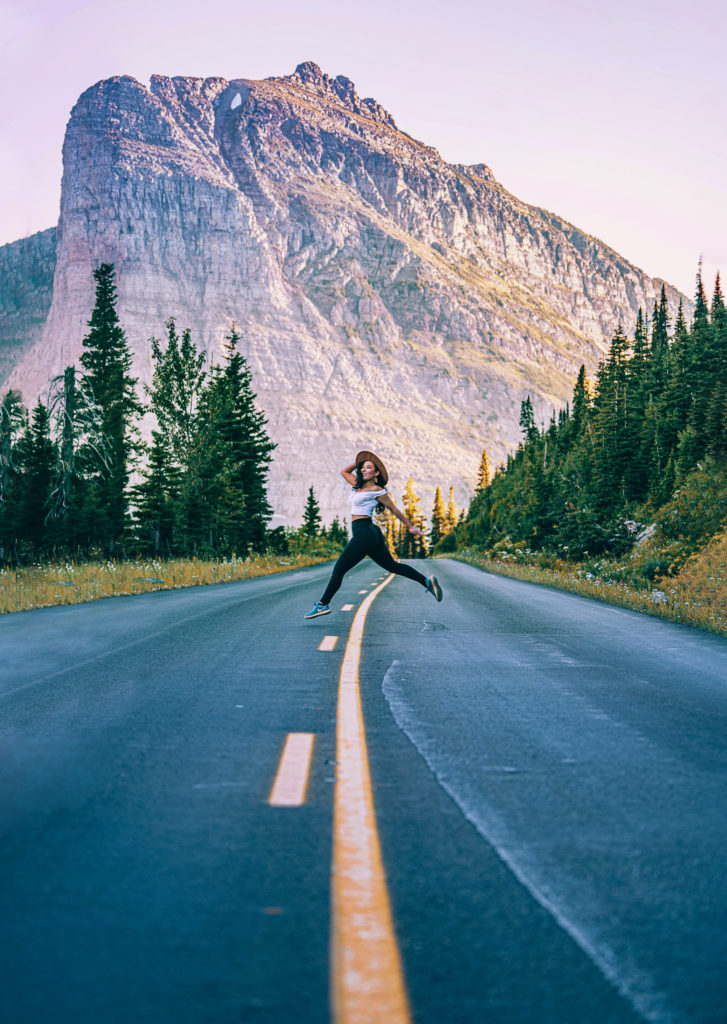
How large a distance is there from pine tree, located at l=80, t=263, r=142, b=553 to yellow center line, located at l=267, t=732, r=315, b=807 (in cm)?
5423

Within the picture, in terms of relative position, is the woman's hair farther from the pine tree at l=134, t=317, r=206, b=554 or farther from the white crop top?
the pine tree at l=134, t=317, r=206, b=554

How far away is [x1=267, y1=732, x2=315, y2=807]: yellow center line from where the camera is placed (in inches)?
165

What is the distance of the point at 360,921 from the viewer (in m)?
2.80

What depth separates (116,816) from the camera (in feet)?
12.8

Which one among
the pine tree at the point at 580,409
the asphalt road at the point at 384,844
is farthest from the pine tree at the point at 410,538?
the asphalt road at the point at 384,844

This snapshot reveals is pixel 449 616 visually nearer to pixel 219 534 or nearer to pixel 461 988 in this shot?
pixel 461 988

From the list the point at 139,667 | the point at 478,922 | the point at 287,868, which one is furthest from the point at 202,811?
the point at 139,667

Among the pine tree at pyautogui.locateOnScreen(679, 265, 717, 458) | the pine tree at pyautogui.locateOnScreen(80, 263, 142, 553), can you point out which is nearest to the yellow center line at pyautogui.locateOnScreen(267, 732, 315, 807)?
the pine tree at pyautogui.locateOnScreen(679, 265, 717, 458)

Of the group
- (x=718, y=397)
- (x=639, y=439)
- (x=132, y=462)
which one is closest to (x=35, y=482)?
(x=132, y=462)

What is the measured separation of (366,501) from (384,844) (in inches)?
344

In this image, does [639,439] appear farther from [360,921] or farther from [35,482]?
[360,921]

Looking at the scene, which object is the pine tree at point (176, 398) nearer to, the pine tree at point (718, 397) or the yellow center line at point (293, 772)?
the pine tree at point (718, 397)

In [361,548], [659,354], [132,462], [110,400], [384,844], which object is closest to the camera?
[384,844]

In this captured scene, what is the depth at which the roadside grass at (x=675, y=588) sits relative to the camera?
1501cm
